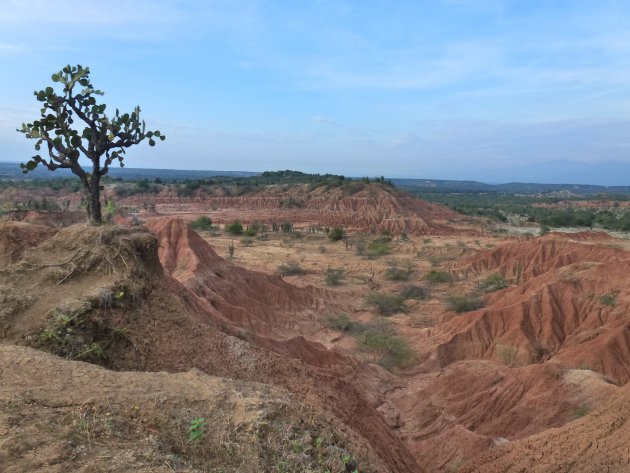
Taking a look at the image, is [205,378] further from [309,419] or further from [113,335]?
[113,335]

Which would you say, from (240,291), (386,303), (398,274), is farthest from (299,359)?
(398,274)

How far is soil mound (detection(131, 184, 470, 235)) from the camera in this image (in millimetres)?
61219

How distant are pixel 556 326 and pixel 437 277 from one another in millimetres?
12391

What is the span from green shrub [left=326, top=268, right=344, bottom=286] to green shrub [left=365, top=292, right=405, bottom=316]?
414 centimetres

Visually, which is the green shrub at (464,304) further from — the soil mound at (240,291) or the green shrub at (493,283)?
the soil mound at (240,291)

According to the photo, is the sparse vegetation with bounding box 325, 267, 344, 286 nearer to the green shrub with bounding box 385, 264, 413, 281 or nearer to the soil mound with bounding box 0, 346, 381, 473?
the green shrub with bounding box 385, 264, 413, 281

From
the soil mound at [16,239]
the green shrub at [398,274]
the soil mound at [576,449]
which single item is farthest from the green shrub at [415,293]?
the soil mound at [16,239]

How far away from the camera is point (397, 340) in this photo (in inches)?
813

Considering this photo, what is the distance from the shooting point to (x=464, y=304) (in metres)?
25.2

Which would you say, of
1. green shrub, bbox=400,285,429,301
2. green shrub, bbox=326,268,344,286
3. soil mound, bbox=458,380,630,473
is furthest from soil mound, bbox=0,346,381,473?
green shrub, bbox=326,268,344,286

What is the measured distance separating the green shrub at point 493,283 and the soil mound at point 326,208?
24896mm

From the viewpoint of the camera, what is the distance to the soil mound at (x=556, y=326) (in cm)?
1727

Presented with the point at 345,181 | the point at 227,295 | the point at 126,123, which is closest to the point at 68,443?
the point at 126,123

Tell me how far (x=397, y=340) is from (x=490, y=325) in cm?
425
